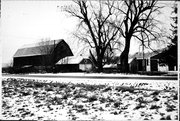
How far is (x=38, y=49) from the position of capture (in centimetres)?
2575

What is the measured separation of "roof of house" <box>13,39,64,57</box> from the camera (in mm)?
24391

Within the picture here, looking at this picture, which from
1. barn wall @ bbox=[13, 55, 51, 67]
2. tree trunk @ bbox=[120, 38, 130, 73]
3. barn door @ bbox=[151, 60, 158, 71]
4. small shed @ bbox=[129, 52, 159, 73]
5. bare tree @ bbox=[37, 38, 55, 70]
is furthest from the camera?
small shed @ bbox=[129, 52, 159, 73]

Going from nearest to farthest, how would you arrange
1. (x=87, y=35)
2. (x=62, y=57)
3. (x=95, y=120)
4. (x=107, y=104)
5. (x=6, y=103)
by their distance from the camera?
(x=95, y=120) < (x=107, y=104) < (x=6, y=103) < (x=87, y=35) < (x=62, y=57)

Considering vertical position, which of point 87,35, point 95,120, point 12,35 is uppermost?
point 87,35

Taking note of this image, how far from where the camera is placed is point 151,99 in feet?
A: 16.6

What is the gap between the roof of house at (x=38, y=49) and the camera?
80.0ft

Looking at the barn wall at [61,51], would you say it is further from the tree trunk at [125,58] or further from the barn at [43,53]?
the tree trunk at [125,58]

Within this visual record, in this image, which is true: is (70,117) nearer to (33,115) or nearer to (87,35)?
(33,115)

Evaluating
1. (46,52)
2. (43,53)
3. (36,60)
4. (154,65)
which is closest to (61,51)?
(46,52)

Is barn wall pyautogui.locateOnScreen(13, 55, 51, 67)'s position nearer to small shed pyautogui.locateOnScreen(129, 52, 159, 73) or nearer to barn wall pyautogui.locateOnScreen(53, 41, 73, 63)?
barn wall pyautogui.locateOnScreen(53, 41, 73, 63)

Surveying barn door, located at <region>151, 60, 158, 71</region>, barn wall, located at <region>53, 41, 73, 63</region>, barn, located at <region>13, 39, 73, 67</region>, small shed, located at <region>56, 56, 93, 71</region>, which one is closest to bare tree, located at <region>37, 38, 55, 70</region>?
barn, located at <region>13, 39, 73, 67</region>

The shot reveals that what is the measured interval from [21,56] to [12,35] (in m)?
22.1

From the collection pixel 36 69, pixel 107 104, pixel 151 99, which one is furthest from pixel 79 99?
pixel 36 69

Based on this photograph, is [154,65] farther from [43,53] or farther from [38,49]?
[38,49]
